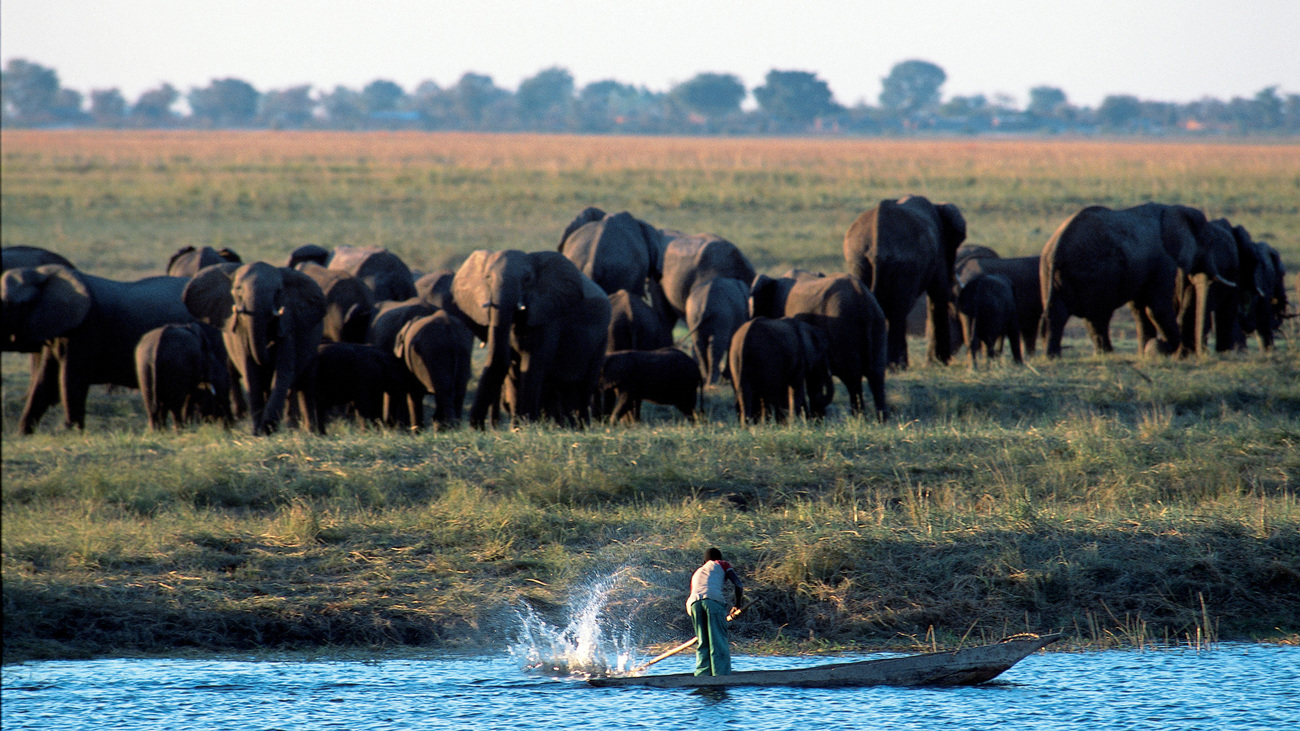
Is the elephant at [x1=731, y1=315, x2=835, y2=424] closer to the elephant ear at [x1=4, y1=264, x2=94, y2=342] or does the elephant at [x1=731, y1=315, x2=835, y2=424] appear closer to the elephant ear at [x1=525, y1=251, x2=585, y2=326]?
the elephant ear at [x1=525, y1=251, x2=585, y2=326]

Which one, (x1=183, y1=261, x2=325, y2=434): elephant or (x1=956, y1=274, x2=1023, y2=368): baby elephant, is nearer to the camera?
(x1=183, y1=261, x2=325, y2=434): elephant

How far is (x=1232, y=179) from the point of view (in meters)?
51.5

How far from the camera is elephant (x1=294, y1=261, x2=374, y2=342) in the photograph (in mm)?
16547

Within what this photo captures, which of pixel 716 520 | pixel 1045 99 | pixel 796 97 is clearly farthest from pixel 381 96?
pixel 716 520

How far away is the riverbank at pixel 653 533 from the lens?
9203 millimetres

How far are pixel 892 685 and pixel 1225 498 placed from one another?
4.12 metres

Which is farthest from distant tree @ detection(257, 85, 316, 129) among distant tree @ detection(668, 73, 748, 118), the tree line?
distant tree @ detection(668, 73, 748, 118)

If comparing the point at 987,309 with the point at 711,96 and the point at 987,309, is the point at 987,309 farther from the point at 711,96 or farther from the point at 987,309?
the point at 711,96

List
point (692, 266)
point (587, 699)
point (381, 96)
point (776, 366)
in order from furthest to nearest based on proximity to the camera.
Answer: point (381, 96) → point (692, 266) → point (776, 366) → point (587, 699)

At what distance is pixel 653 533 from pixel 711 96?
470ft

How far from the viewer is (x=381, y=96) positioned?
615ft

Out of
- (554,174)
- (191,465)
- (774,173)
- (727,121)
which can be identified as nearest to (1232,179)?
(774,173)

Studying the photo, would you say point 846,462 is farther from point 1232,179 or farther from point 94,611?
point 1232,179

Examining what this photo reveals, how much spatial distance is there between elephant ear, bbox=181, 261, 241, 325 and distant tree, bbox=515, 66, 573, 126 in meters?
137
